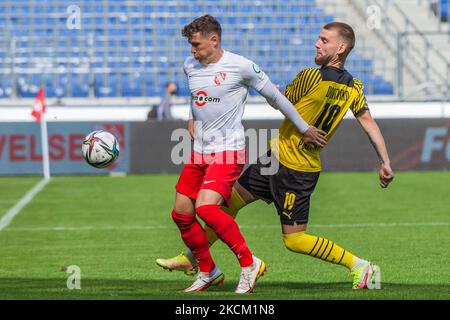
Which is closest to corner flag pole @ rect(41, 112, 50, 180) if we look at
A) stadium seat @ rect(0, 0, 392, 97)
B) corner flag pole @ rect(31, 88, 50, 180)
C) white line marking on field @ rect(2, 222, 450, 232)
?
corner flag pole @ rect(31, 88, 50, 180)

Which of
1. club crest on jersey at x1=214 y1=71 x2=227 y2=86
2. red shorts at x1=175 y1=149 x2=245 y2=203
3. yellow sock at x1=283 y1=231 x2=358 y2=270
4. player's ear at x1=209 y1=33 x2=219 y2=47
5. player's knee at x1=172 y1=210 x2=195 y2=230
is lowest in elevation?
yellow sock at x1=283 y1=231 x2=358 y2=270

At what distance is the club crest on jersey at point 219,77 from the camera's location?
8.05 m

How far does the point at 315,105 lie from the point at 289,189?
0.64 m

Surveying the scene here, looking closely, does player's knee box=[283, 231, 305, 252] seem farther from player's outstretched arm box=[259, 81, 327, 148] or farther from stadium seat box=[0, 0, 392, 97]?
stadium seat box=[0, 0, 392, 97]

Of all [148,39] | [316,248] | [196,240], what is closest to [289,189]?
[316,248]

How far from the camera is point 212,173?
8.05 metres

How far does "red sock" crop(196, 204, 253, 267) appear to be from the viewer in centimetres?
798

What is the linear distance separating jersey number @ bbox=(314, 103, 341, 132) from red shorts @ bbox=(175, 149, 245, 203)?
612 mm

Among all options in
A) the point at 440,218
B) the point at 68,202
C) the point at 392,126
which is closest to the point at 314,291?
the point at 440,218

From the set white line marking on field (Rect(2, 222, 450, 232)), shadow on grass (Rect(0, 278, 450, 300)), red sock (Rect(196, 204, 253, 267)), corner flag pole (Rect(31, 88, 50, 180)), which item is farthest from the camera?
corner flag pole (Rect(31, 88, 50, 180))

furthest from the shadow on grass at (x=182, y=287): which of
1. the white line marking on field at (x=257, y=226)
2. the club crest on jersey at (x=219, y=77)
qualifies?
the white line marking on field at (x=257, y=226)
